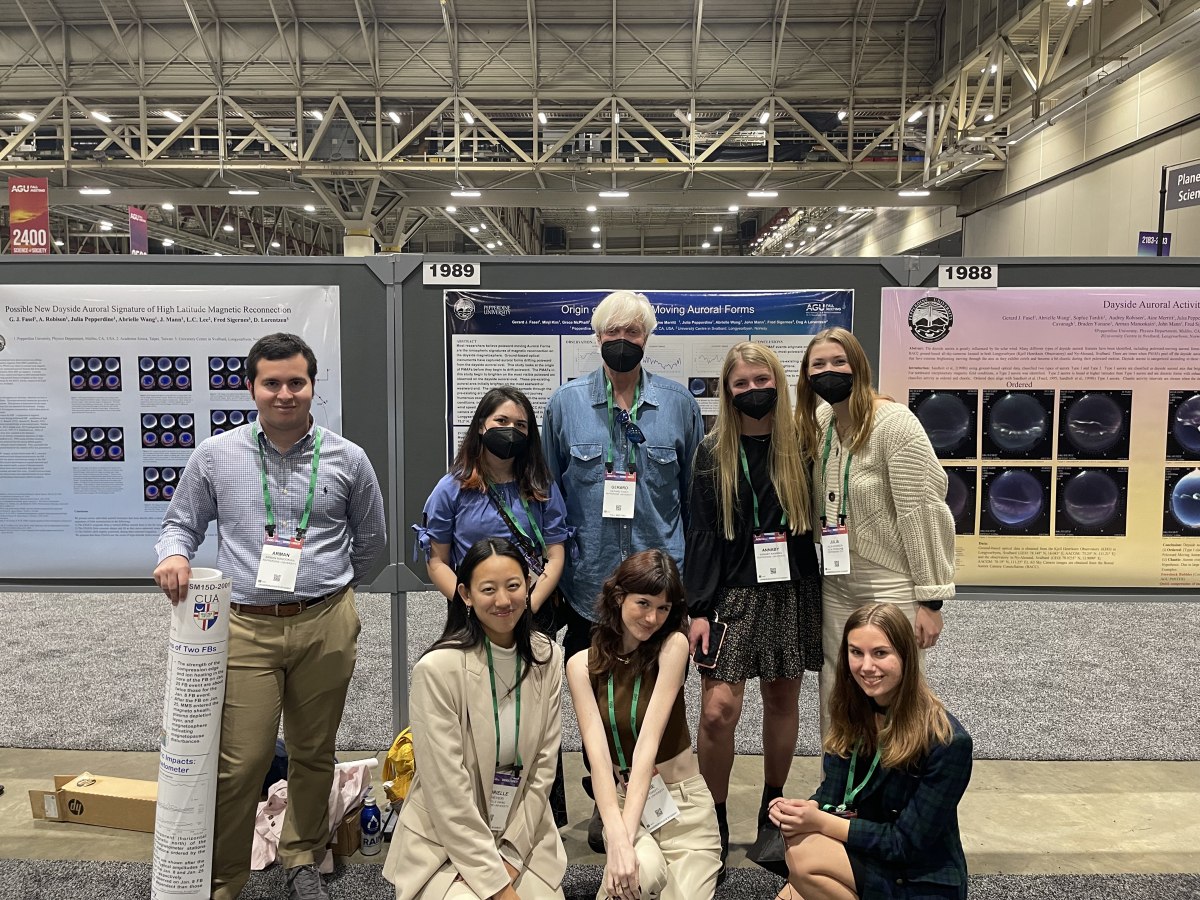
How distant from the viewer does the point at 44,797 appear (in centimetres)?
270

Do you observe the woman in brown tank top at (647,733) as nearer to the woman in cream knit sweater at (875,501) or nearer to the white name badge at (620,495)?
the white name badge at (620,495)

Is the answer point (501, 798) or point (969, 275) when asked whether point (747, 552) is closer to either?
point (501, 798)

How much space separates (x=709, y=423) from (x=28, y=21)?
484 inches

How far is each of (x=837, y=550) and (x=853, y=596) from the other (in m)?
0.15

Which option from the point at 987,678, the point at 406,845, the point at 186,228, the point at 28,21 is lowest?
the point at 987,678

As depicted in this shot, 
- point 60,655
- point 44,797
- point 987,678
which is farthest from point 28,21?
point 987,678

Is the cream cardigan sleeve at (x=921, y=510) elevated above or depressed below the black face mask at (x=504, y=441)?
below

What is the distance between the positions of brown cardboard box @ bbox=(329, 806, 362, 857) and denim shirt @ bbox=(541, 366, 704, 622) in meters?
1.05

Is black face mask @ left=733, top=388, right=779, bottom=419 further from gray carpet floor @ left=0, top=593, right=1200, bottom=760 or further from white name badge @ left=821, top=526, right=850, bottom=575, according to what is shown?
gray carpet floor @ left=0, top=593, right=1200, bottom=760

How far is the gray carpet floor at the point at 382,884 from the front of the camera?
2.29 metres

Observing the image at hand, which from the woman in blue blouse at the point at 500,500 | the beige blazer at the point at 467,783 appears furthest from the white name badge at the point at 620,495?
the beige blazer at the point at 467,783

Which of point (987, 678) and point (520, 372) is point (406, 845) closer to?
point (520, 372)

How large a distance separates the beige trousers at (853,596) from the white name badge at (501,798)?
88cm

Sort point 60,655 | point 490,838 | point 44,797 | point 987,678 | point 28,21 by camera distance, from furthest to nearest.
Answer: point 28,21 < point 60,655 < point 987,678 < point 44,797 < point 490,838
